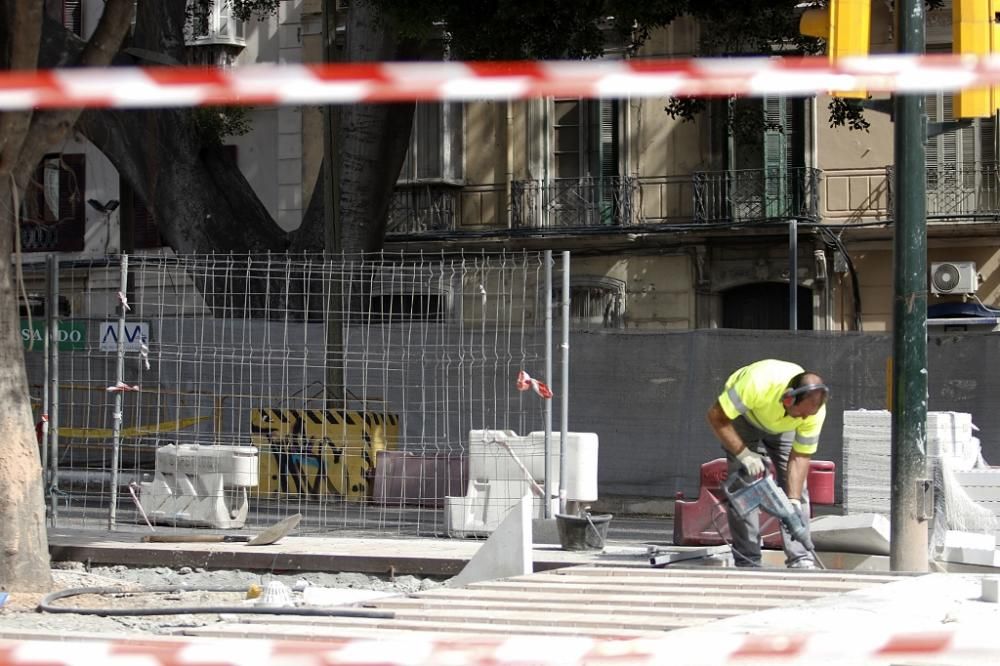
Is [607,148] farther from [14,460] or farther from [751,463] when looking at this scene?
[14,460]

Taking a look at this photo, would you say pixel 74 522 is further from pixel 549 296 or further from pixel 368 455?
pixel 549 296

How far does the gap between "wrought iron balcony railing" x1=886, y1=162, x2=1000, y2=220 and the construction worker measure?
51.0 feet

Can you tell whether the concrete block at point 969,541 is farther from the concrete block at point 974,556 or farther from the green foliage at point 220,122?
the green foliage at point 220,122

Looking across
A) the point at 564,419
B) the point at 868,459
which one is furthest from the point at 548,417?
the point at 868,459

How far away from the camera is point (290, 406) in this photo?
15398mm

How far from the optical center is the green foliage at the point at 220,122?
68.0 feet

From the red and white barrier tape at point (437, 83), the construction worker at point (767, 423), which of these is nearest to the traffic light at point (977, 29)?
the construction worker at point (767, 423)

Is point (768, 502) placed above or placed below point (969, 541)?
above

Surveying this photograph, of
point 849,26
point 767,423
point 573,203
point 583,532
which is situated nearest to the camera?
point 849,26

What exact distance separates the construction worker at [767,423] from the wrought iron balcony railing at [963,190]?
612 inches

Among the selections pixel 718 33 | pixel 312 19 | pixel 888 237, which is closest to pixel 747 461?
pixel 718 33

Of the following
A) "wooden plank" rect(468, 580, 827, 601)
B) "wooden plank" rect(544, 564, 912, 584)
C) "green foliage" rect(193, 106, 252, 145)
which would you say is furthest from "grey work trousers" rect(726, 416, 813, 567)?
"green foliage" rect(193, 106, 252, 145)

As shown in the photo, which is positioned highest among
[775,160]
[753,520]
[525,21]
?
[525,21]

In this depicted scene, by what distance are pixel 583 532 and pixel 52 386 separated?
487cm
